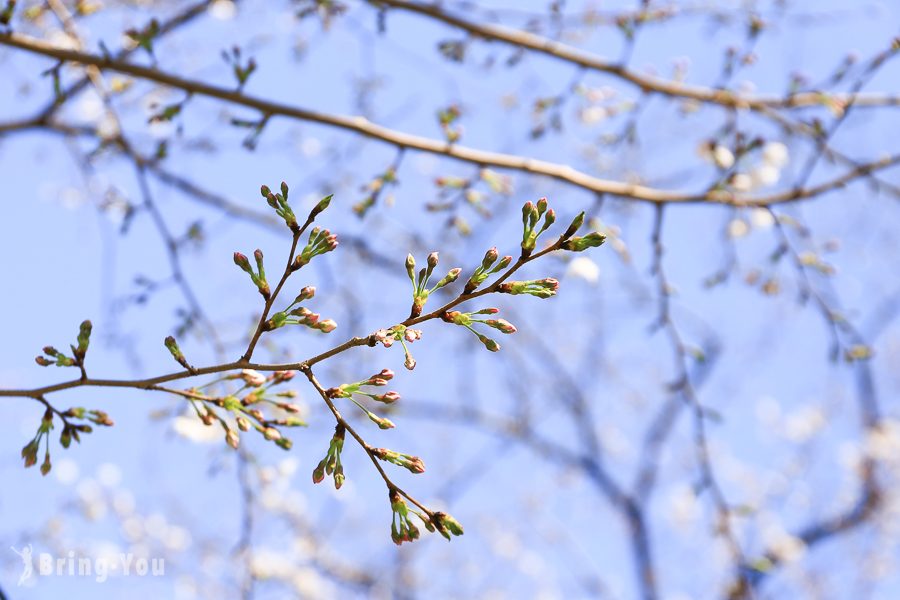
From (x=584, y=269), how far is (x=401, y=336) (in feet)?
3.98

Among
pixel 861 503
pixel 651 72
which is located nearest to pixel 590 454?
pixel 861 503

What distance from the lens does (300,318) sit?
1.23 metres

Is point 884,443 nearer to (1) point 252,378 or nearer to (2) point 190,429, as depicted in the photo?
(2) point 190,429

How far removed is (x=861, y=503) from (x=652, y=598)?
266cm

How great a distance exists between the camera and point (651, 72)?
3.52 meters

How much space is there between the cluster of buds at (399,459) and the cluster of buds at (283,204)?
1.19 feet

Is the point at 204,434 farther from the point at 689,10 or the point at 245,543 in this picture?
the point at 689,10

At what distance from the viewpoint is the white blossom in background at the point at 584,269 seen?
2268 mm

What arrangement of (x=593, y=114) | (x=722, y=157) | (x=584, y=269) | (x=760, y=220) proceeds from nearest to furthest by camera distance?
1. (x=584, y=269)
2. (x=722, y=157)
3. (x=760, y=220)
4. (x=593, y=114)

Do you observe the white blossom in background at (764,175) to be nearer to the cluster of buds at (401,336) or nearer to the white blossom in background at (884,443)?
the cluster of buds at (401,336)

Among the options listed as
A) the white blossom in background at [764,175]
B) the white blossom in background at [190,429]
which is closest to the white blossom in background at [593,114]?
the white blossom in background at [764,175]

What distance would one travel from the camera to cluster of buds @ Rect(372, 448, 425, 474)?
3.86 feet

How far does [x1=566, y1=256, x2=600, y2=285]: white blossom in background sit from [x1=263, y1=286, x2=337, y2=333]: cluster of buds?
1.18m

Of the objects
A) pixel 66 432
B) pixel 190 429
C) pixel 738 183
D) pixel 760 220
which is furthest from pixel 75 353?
pixel 760 220
